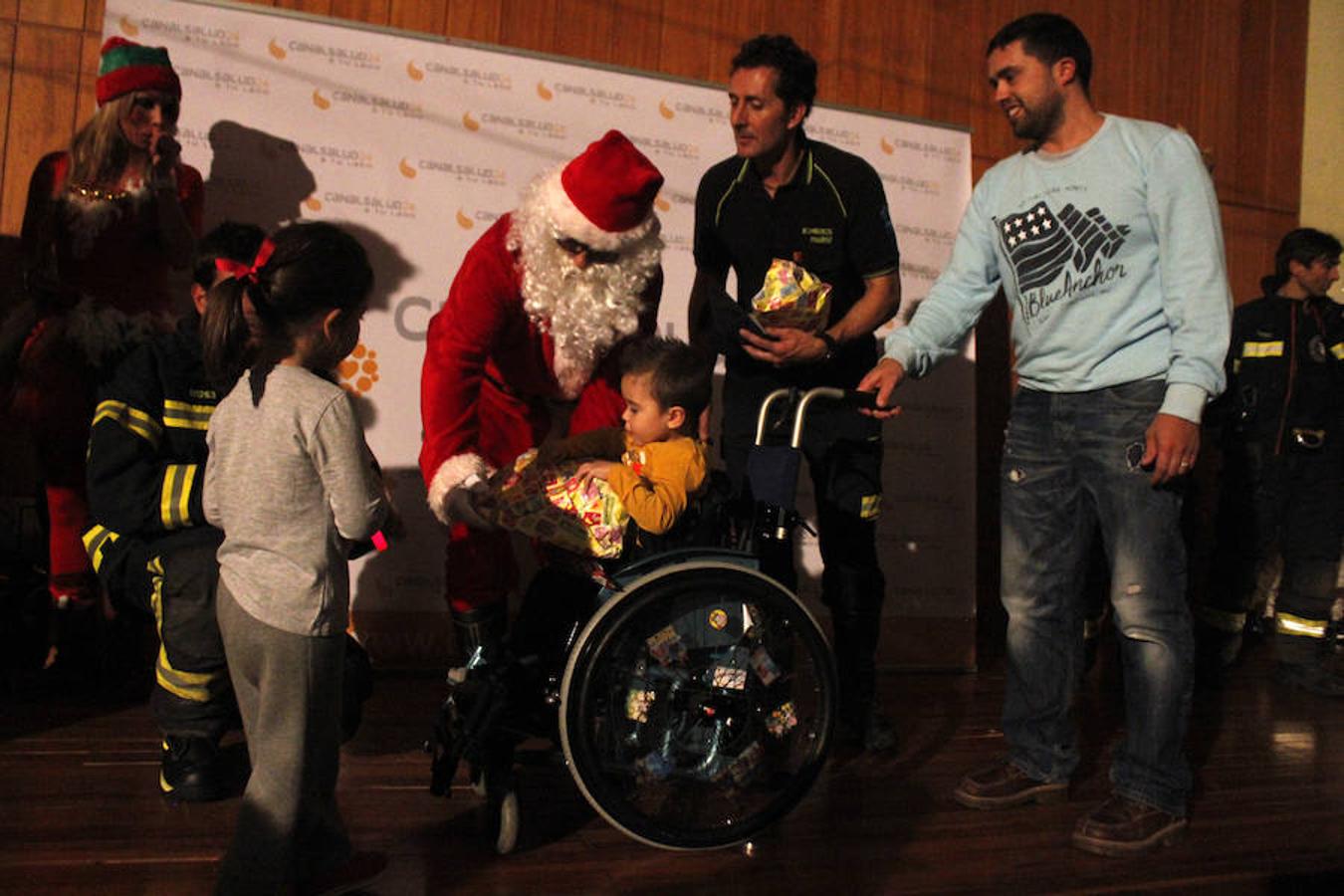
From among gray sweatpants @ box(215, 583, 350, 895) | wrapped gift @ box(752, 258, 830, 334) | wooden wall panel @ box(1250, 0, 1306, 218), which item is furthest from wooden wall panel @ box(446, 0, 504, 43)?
wooden wall panel @ box(1250, 0, 1306, 218)

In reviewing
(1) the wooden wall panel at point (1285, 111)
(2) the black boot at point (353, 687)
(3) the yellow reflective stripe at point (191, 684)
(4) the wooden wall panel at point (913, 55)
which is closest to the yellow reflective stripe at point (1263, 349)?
(4) the wooden wall panel at point (913, 55)

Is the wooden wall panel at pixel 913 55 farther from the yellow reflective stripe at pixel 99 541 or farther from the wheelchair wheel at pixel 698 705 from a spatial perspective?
the wheelchair wheel at pixel 698 705

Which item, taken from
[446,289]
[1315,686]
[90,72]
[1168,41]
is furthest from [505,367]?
[1168,41]

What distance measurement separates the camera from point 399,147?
334 cm

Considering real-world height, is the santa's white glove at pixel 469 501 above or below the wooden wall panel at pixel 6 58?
below

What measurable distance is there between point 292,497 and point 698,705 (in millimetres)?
769

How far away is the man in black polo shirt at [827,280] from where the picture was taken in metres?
2.66

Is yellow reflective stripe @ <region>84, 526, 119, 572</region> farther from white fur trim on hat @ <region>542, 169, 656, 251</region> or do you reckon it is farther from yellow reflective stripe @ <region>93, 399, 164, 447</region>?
white fur trim on hat @ <region>542, 169, 656, 251</region>

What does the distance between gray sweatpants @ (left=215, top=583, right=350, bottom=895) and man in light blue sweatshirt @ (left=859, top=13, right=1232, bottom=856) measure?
46.8 inches

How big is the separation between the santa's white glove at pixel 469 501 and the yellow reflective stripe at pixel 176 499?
0.55 m

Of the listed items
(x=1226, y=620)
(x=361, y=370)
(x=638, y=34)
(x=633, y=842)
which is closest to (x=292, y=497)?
(x=633, y=842)

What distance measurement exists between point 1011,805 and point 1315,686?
202 centimetres

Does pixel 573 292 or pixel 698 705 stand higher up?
pixel 573 292

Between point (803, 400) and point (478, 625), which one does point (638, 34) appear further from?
point (478, 625)
